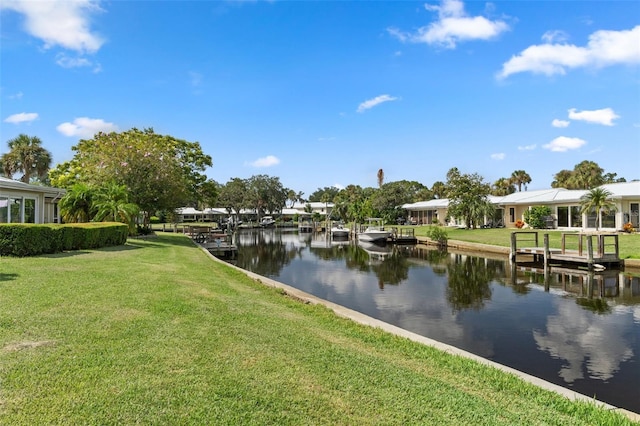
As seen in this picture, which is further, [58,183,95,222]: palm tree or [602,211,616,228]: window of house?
[602,211,616,228]: window of house

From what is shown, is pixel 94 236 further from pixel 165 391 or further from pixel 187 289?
pixel 165 391

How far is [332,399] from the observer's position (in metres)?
4.09

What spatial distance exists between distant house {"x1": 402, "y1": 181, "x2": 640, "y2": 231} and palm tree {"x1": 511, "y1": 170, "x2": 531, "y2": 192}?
24.6 meters

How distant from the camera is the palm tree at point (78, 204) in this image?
2186cm

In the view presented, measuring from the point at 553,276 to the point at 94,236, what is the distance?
63.0ft

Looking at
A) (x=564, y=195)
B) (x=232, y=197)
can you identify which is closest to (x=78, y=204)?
(x=564, y=195)

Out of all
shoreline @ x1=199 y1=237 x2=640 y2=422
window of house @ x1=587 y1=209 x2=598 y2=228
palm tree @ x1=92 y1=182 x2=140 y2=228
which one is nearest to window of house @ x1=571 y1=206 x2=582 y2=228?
window of house @ x1=587 y1=209 x2=598 y2=228

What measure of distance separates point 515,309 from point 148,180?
22319 millimetres

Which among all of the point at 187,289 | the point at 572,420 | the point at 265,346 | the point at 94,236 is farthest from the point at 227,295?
the point at 94,236

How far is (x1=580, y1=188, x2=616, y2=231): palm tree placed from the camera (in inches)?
1150

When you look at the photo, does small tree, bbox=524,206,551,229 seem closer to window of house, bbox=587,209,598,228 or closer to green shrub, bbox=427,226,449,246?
window of house, bbox=587,209,598,228

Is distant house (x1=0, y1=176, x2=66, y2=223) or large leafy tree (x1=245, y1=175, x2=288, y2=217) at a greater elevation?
large leafy tree (x1=245, y1=175, x2=288, y2=217)

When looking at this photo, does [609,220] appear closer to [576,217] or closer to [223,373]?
[576,217]

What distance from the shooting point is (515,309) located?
39.7 feet
